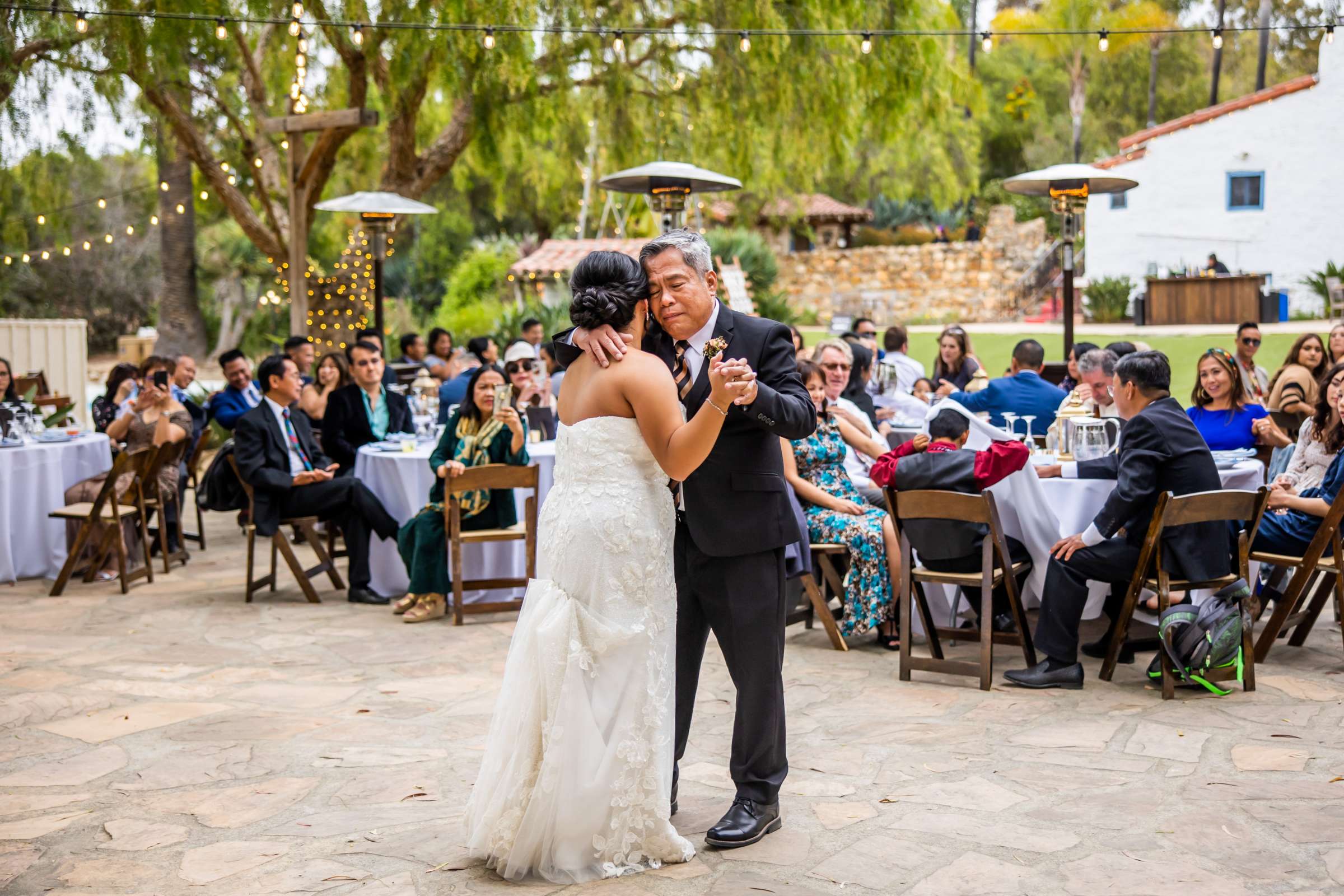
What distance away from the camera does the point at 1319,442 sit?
6211 mm

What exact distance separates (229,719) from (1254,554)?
457 cm

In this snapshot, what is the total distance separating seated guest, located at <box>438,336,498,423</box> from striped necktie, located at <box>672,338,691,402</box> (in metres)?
4.48

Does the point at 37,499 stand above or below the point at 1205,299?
below

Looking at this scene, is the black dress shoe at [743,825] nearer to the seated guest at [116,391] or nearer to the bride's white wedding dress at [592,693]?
the bride's white wedding dress at [592,693]

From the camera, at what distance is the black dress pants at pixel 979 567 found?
5535mm

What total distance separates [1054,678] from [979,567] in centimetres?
56

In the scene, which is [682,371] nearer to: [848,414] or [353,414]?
[848,414]

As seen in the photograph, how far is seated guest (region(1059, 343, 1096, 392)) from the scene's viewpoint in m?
7.61

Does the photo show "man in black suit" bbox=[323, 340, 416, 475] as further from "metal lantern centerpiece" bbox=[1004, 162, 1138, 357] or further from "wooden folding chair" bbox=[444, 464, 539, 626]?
"metal lantern centerpiece" bbox=[1004, 162, 1138, 357]

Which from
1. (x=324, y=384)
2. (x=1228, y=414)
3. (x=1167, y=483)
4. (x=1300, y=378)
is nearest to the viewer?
(x=1167, y=483)

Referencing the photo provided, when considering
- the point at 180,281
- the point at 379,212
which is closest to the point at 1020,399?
the point at 379,212

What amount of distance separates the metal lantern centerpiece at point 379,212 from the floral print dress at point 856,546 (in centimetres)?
634

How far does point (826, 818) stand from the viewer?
3869 millimetres


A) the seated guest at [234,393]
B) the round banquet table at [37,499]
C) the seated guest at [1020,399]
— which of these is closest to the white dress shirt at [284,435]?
the seated guest at [234,393]
